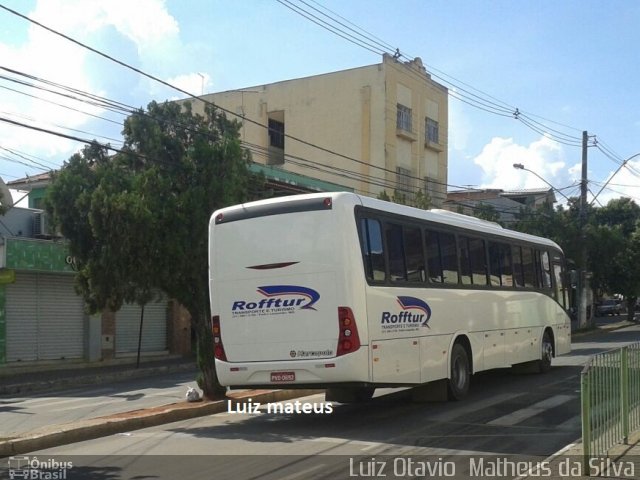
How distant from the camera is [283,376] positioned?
1106cm

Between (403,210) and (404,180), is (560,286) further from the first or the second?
(404,180)

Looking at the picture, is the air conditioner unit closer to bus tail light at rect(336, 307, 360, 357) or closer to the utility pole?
bus tail light at rect(336, 307, 360, 357)

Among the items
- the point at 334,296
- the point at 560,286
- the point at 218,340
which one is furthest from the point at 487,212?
the point at 334,296

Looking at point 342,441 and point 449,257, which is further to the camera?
point 449,257

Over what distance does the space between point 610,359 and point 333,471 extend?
329cm

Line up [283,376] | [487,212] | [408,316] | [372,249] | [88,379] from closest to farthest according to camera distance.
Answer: [283,376]
[372,249]
[408,316]
[88,379]
[487,212]

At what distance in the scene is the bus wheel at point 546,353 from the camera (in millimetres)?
18438

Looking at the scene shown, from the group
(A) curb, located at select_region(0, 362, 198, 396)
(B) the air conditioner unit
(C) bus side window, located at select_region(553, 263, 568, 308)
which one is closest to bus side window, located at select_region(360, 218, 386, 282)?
(C) bus side window, located at select_region(553, 263, 568, 308)

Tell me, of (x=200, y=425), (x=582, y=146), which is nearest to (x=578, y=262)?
(x=582, y=146)

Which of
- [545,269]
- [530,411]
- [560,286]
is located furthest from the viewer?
[560,286]

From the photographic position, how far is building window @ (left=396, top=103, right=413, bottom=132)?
1731 inches

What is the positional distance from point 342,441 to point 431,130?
3930 centimetres

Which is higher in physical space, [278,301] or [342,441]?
[278,301]

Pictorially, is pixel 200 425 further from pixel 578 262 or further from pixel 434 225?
pixel 578 262
